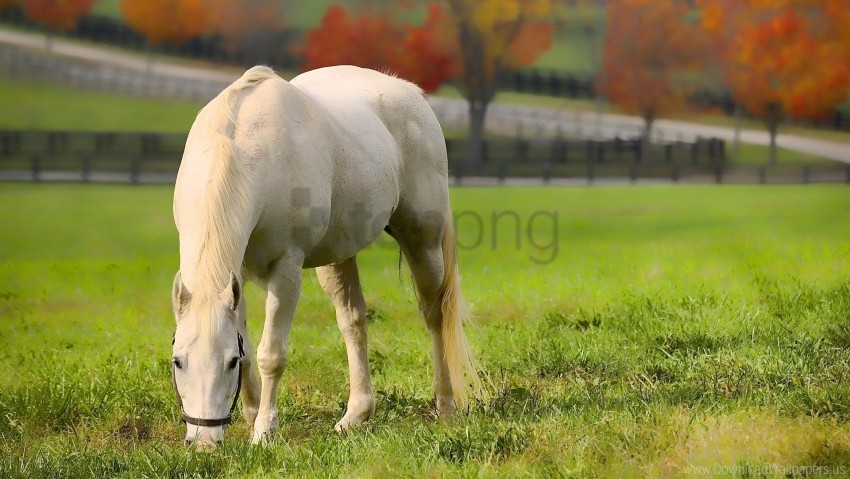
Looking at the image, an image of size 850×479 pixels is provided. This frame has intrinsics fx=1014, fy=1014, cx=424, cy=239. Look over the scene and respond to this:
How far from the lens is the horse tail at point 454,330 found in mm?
5539

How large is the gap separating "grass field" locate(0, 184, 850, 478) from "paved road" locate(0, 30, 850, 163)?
62 centimetres

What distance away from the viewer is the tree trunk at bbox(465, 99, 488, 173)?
11.4m

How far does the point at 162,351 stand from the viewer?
635 centimetres

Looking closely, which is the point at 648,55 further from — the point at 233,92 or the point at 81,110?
the point at 233,92

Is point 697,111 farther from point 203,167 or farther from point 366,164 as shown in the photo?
point 203,167

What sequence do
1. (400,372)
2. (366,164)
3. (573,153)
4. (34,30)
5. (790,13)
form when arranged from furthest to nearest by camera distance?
(573,153)
(790,13)
(34,30)
(400,372)
(366,164)

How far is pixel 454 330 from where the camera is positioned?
5648 mm

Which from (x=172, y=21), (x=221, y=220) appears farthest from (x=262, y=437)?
(x=172, y=21)

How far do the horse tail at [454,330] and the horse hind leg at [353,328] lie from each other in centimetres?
47

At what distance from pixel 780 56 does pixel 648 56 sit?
1.36 m

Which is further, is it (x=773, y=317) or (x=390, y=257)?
(x=390, y=257)

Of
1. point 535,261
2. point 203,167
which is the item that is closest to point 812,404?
point 203,167

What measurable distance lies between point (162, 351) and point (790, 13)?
7471 millimetres

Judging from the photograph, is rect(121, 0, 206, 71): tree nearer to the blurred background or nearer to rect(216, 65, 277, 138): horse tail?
A: the blurred background
